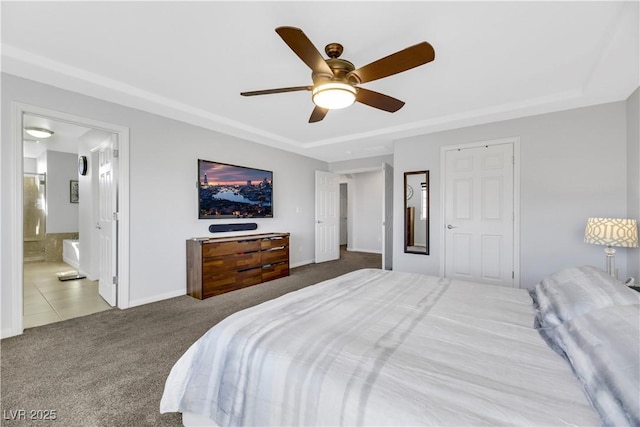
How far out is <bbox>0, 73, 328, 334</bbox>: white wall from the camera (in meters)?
2.44

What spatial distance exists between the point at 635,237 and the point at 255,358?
11.0 feet

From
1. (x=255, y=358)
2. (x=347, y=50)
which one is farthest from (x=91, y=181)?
(x=255, y=358)

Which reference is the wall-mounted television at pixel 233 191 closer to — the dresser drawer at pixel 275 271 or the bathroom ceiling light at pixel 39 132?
the dresser drawer at pixel 275 271

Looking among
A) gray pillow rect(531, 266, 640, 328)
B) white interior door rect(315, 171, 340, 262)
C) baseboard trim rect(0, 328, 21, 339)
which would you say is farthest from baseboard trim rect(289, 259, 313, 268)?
gray pillow rect(531, 266, 640, 328)

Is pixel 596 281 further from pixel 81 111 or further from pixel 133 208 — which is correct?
pixel 81 111

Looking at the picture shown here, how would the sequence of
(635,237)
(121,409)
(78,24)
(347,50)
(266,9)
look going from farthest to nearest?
(635,237) → (347,50) → (78,24) → (266,9) → (121,409)

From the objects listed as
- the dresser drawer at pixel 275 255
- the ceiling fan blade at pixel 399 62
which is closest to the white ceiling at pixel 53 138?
the dresser drawer at pixel 275 255

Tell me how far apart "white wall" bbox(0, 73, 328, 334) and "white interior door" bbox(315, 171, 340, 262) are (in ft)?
6.94

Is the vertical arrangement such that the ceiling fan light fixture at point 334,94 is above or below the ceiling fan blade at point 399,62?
below

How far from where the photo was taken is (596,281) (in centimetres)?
136

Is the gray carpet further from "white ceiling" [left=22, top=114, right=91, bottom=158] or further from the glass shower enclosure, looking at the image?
the glass shower enclosure

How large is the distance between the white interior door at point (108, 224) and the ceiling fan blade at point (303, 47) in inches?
106

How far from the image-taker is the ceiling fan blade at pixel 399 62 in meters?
1.62

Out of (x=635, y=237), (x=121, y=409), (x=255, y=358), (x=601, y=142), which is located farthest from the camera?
(x=601, y=142)
